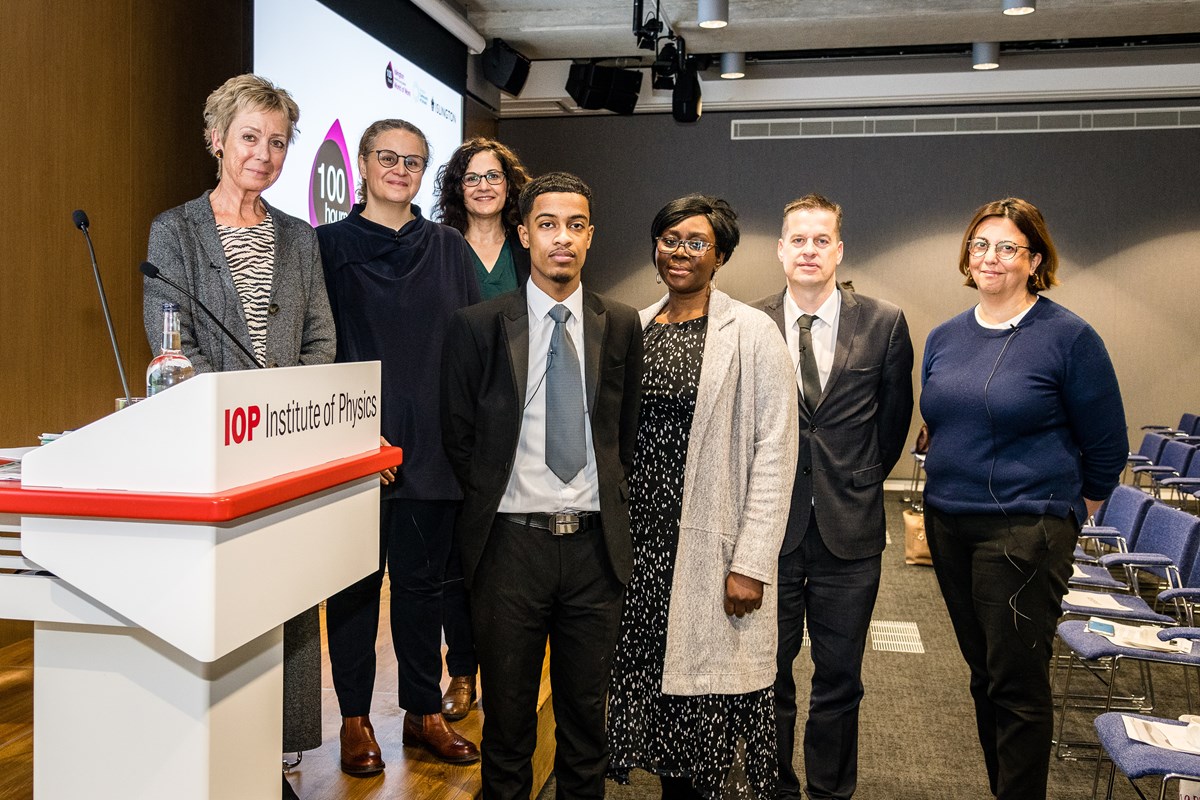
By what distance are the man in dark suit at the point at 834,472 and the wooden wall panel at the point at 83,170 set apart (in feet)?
8.88

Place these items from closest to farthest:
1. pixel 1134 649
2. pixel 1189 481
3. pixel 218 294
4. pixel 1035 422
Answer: pixel 218 294
pixel 1035 422
pixel 1134 649
pixel 1189 481

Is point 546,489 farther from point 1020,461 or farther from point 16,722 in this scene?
point 16,722

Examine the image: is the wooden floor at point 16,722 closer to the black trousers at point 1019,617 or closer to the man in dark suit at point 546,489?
the man in dark suit at point 546,489

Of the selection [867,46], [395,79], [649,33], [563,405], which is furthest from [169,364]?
[867,46]

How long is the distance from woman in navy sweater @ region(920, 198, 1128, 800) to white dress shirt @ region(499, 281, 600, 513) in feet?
3.54

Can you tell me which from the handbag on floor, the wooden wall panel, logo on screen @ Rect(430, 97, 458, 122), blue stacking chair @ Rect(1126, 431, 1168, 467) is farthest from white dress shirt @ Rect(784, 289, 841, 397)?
blue stacking chair @ Rect(1126, 431, 1168, 467)

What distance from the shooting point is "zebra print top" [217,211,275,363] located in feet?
7.75

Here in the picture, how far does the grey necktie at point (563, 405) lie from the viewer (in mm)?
2402

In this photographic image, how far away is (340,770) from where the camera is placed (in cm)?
278

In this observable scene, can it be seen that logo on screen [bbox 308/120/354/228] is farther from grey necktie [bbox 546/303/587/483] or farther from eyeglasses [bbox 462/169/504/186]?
grey necktie [bbox 546/303/587/483]

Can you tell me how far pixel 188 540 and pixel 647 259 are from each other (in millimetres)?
9124

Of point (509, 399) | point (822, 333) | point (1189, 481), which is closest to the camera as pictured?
point (509, 399)

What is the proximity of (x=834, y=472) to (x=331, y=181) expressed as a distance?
11.3 feet

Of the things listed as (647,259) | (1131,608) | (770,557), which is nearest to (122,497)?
(770,557)
